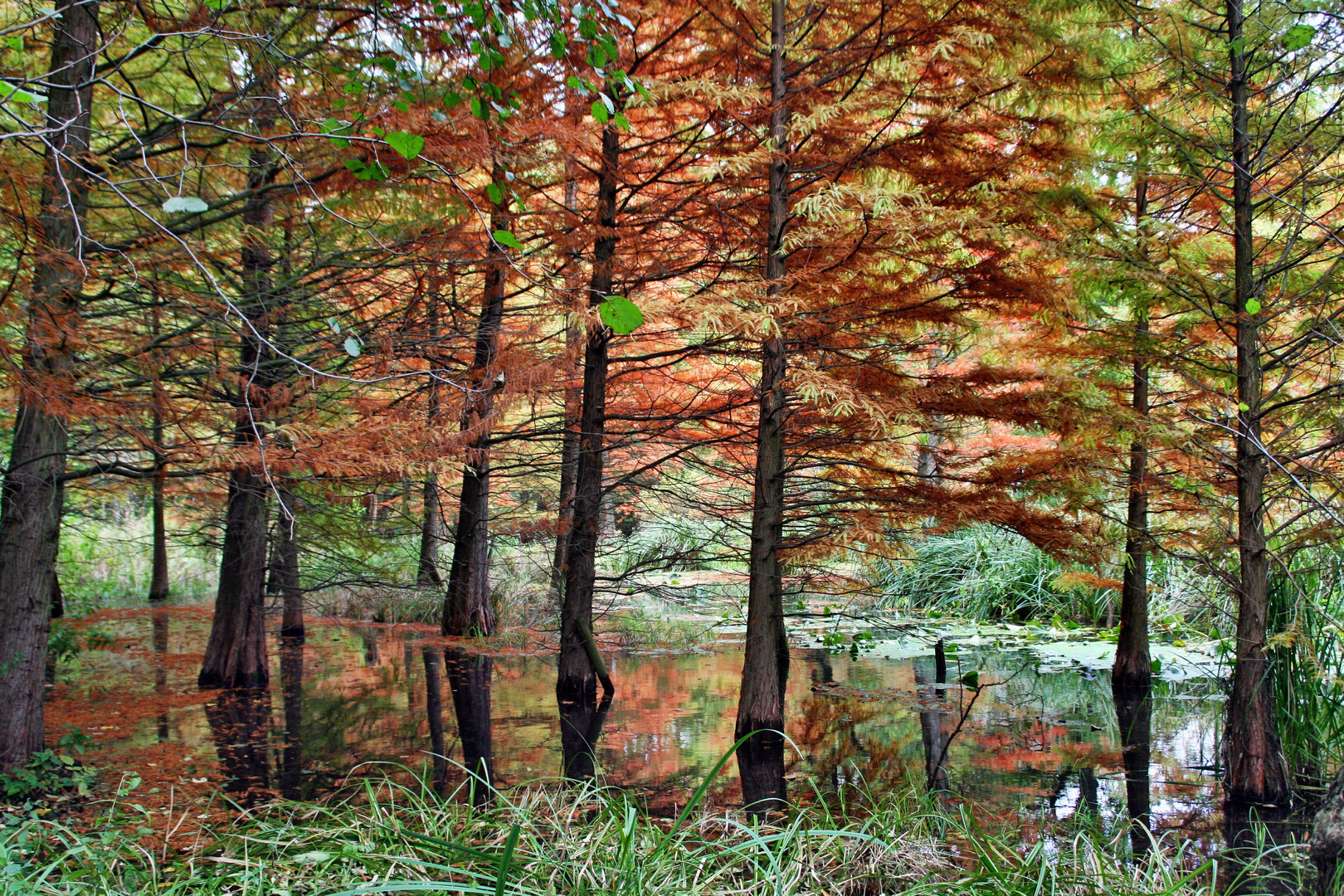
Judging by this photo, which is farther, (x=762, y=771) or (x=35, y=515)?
(x=762, y=771)

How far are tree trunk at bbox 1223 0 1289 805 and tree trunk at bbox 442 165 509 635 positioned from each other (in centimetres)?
543

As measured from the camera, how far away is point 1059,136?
24.7 ft

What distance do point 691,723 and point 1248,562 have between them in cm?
467

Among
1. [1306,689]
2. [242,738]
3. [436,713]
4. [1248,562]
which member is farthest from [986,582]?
[242,738]

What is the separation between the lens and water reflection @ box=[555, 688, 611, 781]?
21.3ft

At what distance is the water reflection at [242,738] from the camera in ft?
19.5

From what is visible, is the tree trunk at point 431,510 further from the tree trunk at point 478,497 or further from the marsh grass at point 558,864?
the marsh grass at point 558,864

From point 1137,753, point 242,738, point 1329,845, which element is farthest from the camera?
point 242,738

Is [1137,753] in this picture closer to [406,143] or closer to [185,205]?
[406,143]

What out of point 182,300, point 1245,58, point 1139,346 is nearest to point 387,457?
point 182,300

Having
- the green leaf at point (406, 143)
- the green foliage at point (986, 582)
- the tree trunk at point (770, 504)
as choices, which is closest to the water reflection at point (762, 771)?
the tree trunk at point (770, 504)

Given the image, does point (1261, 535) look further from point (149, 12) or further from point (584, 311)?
point (149, 12)

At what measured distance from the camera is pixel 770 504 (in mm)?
7730

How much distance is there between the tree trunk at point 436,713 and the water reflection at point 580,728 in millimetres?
864
